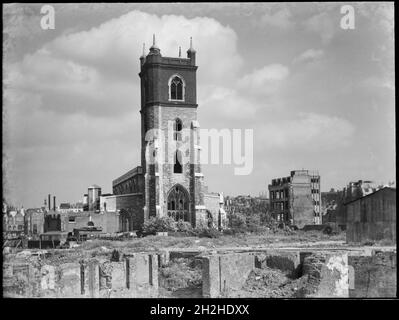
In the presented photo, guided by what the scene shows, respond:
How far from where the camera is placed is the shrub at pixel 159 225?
39.5 metres

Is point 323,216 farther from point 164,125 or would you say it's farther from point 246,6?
point 246,6

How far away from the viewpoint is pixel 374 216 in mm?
25359

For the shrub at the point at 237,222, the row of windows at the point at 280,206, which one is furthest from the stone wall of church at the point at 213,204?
the row of windows at the point at 280,206

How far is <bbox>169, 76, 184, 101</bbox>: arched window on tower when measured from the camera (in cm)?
4372

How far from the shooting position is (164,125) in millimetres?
43844

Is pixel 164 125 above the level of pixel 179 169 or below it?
above

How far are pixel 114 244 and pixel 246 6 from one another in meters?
14.5

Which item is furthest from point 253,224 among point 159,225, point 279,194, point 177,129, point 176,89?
point 279,194

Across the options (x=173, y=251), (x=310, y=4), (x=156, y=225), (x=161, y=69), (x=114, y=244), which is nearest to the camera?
(x=310, y=4)

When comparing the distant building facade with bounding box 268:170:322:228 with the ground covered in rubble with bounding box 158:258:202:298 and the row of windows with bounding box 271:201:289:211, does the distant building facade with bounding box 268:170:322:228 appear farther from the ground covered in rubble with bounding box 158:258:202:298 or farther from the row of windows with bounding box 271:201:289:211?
the ground covered in rubble with bounding box 158:258:202:298

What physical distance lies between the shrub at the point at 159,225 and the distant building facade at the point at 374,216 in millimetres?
14295

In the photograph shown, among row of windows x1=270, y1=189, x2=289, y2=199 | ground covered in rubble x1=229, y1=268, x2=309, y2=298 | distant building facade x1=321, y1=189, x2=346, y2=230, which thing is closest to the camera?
ground covered in rubble x1=229, y1=268, x2=309, y2=298

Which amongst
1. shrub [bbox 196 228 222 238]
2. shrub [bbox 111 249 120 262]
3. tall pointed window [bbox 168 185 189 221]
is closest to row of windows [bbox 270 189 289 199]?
tall pointed window [bbox 168 185 189 221]
